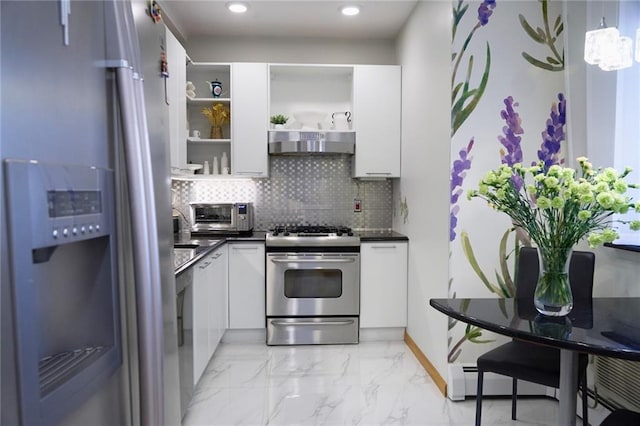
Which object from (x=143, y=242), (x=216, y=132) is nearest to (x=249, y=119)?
(x=216, y=132)

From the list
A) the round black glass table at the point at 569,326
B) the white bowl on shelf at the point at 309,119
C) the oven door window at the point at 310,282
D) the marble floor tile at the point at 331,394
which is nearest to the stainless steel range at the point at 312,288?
the oven door window at the point at 310,282

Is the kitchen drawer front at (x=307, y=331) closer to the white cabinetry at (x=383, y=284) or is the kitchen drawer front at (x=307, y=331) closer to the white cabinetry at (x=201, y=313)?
the white cabinetry at (x=383, y=284)

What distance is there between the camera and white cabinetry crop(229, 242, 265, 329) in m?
3.47

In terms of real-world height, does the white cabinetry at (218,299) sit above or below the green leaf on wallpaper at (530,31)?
below

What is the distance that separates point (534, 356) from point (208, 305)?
200 cm

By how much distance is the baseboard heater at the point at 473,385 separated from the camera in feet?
8.34

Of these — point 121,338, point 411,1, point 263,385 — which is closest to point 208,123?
point 411,1

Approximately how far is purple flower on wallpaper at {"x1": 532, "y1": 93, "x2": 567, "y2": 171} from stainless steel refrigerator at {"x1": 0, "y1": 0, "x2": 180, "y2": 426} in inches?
97.8

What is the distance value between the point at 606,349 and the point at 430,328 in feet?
5.56

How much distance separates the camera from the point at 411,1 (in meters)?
3.20

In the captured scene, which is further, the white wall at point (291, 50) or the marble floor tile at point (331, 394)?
the white wall at point (291, 50)

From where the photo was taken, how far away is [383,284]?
139 inches

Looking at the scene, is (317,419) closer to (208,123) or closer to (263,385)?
(263,385)

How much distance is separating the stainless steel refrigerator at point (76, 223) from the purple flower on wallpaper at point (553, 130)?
2.48 metres
